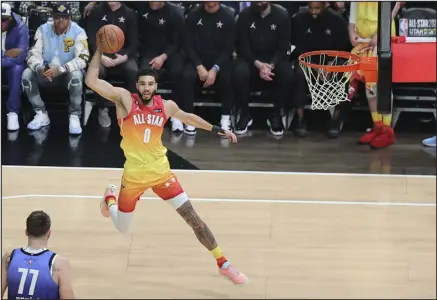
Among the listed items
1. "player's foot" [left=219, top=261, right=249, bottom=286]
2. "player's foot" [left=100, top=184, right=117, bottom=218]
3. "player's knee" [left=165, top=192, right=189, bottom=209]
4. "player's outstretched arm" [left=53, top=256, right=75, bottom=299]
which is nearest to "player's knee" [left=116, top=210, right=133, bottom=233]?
"player's foot" [left=100, top=184, right=117, bottom=218]

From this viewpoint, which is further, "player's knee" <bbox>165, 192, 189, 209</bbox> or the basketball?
"player's knee" <bbox>165, 192, 189, 209</bbox>

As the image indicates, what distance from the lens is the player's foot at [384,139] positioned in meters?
10.8

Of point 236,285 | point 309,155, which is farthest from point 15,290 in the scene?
point 309,155

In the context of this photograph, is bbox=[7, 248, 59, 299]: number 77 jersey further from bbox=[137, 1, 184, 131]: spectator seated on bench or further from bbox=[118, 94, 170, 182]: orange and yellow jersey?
bbox=[137, 1, 184, 131]: spectator seated on bench

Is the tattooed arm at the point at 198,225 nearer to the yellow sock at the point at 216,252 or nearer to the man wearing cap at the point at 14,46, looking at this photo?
the yellow sock at the point at 216,252

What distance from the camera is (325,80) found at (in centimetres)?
899

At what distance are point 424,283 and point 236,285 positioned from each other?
146 cm

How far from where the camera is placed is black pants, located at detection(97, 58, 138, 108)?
31.9 feet

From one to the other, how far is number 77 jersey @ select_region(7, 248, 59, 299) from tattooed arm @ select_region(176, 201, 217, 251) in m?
1.37

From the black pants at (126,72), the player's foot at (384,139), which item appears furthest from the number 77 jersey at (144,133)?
the player's foot at (384,139)

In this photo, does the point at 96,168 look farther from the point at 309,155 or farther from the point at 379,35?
the point at 379,35

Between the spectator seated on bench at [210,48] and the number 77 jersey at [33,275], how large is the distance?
8.79ft

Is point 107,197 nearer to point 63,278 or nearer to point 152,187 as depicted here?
point 152,187

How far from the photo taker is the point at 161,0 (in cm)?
1048
